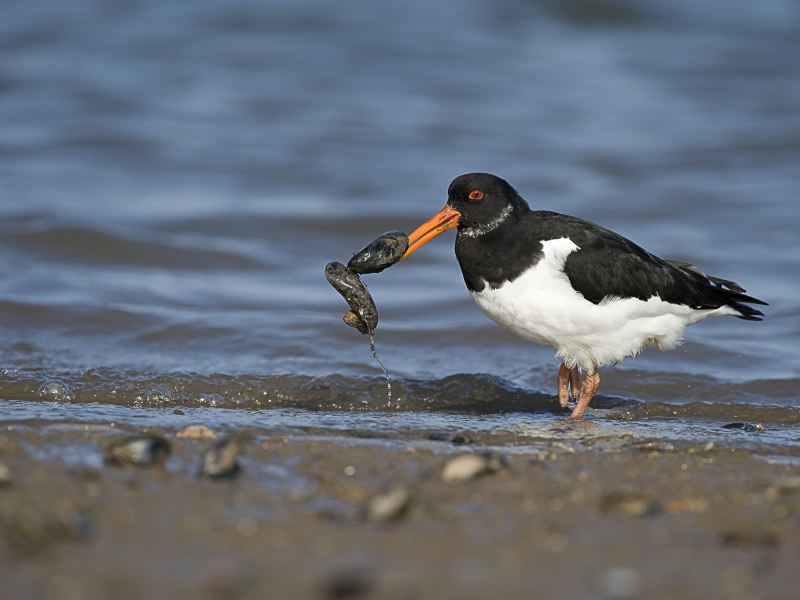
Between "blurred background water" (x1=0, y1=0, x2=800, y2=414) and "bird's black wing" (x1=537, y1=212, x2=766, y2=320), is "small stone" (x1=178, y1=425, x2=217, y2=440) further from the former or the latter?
"bird's black wing" (x1=537, y1=212, x2=766, y2=320)

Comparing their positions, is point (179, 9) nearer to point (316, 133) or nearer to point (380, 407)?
point (316, 133)

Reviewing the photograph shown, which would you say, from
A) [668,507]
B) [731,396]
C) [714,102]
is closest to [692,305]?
[731,396]

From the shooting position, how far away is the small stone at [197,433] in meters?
4.82

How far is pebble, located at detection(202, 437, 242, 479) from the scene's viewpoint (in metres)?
4.25

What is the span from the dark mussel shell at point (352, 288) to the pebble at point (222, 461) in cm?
196

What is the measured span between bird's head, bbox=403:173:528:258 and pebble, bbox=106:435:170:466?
2406 mm

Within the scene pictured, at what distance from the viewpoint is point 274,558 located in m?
3.47

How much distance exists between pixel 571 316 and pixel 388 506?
2.70 m

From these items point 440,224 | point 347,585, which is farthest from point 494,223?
point 347,585

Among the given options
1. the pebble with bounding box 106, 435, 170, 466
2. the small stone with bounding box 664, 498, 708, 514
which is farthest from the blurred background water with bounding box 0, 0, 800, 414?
the small stone with bounding box 664, 498, 708, 514

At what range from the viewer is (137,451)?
4.40 meters

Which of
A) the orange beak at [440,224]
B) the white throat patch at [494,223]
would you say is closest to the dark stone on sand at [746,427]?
the white throat patch at [494,223]

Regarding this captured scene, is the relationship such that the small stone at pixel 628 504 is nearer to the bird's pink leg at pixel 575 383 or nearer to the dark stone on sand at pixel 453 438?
the dark stone on sand at pixel 453 438

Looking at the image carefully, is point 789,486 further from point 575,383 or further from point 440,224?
point 440,224
